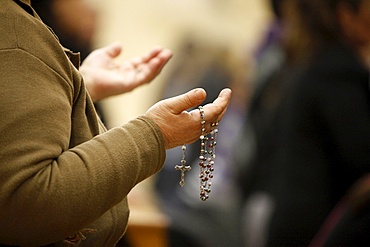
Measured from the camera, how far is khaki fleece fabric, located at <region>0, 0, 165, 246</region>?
1380mm

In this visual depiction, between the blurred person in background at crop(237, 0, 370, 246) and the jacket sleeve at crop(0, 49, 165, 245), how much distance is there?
1566 mm

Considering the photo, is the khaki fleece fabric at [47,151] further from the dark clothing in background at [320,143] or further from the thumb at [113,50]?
the dark clothing in background at [320,143]

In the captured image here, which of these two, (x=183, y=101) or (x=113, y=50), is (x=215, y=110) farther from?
(x=113, y=50)

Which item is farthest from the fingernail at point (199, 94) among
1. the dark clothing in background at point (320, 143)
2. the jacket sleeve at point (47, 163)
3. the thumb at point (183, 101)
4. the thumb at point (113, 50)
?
the dark clothing in background at point (320, 143)

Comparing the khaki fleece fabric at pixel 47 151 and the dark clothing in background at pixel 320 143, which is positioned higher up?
the khaki fleece fabric at pixel 47 151

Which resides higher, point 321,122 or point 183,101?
point 183,101

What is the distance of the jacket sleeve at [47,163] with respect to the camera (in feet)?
4.52

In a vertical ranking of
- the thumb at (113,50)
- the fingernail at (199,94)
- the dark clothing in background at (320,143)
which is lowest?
the dark clothing in background at (320,143)

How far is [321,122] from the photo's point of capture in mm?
3006

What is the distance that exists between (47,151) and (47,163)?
0.02 metres

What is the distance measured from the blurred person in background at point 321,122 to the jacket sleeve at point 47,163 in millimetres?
1566

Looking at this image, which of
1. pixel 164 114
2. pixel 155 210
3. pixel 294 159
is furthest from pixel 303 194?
pixel 164 114

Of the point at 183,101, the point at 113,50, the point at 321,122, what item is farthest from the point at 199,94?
the point at 321,122

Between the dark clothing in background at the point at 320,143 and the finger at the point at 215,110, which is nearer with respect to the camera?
the finger at the point at 215,110
